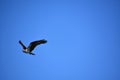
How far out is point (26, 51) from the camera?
97.2 ft

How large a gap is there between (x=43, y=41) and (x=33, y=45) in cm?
165

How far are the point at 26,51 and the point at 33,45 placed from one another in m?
0.81

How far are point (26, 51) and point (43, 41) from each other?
233cm

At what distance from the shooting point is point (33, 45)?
29375 millimetres

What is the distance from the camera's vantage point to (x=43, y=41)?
28.0 meters
